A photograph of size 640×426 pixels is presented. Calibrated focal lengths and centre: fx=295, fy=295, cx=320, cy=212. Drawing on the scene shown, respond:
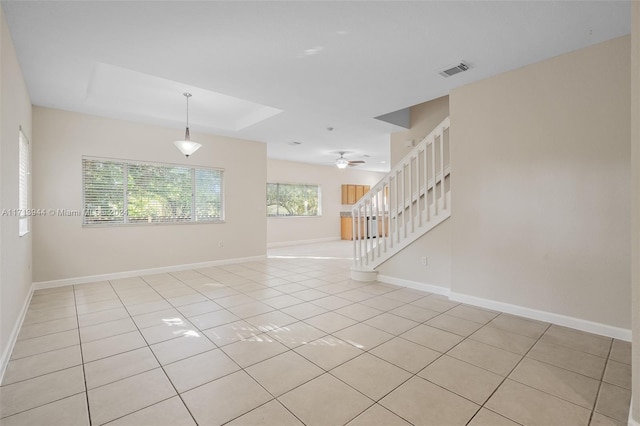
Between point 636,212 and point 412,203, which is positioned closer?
point 636,212

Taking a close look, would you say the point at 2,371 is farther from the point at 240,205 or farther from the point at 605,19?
the point at 605,19

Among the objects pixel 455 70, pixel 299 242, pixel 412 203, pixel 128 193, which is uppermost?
pixel 455 70

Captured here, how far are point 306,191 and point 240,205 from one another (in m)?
3.84

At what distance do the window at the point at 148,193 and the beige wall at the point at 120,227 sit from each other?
0.46 ft

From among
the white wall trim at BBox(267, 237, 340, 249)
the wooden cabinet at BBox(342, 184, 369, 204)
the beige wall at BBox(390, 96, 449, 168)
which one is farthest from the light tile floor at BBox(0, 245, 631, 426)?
the wooden cabinet at BBox(342, 184, 369, 204)

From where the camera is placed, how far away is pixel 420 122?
5.41 meters

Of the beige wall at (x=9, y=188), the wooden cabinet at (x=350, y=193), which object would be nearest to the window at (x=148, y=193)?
the beige wall at (x=9, y=188)

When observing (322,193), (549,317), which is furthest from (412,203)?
(322,193)

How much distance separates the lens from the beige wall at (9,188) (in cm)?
224

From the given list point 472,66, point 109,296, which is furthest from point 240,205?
point 472,66

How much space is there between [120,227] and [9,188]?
104 inches

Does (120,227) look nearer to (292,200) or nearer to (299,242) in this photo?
(292,200)

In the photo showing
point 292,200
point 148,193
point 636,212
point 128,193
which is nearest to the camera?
point 636,212

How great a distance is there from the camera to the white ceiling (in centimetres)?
229
